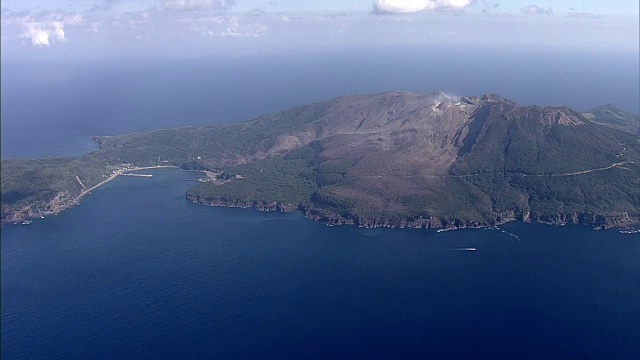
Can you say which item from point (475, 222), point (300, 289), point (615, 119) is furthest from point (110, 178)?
point (615, 119)

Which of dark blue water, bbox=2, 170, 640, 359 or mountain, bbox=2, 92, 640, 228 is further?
mountain, bbox=2, 92, 640, 228

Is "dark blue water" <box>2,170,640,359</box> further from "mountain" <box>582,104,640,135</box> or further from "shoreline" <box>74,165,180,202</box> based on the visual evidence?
"mountain" <box>582,104,640,135</box>

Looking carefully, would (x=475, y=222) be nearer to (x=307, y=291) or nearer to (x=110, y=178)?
(x=307, y=291)

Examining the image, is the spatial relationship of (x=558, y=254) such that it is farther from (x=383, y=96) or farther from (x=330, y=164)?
(x=383, y=96)

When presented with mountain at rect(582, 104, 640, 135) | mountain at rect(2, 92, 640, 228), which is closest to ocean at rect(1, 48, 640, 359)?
mountain at rect(2, 92, 640, 228)

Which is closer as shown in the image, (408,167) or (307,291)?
(307,291)
